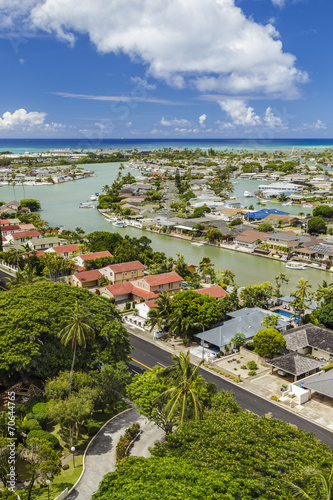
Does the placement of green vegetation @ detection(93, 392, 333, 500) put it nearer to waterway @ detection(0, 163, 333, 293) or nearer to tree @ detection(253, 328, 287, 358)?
tree @ detection(253, 328, 287, 358)

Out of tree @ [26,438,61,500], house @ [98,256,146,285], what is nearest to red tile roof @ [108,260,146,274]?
house @ [98,256,146,285]

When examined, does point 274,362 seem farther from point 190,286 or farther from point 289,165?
point 289,165

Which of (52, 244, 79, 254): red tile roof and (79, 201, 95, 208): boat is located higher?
(79, 201, 95, 208): boat

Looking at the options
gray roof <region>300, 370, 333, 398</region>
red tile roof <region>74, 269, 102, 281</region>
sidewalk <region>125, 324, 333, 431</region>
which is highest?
red tile roof <region>74, 269, 102, 281</region>

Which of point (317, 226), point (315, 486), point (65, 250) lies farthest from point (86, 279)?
point (317, 226)

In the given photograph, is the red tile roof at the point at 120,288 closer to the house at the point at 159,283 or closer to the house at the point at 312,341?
the house at the point at 159,283

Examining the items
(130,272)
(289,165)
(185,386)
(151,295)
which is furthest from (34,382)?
(289,165)

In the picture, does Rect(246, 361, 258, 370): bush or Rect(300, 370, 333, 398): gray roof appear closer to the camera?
Rect(300, 370, 333, 398): gray roof
